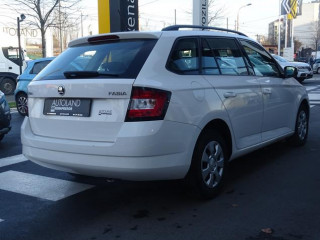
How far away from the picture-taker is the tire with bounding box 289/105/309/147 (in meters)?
6.31

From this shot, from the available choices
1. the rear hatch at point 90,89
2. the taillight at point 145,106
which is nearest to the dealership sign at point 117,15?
the rear hatch at point 90,89

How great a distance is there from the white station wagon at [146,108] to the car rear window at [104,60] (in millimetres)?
11

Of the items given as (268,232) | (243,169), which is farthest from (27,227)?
(243,169)

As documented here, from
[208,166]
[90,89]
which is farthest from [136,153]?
[208,166]

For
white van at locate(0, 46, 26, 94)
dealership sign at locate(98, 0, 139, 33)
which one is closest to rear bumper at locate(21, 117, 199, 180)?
dealership sign at locate(98, 0, 139, 33)

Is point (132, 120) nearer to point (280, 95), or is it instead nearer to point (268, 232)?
point (268, 232)

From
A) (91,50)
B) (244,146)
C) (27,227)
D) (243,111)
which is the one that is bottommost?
(27,227)

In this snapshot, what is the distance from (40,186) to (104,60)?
70.6 inches

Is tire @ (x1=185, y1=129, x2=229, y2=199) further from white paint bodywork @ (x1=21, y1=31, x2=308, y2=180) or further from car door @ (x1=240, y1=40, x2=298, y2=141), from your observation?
car door @ (x1=240, y1=40, x2=298, y2=141)

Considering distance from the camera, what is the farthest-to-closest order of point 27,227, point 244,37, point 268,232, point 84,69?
point 244,37 < point 84,69 < point 27,227 < point 268,232

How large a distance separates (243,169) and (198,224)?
193 centimetres

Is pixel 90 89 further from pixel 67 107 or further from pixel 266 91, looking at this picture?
pixel 266 91

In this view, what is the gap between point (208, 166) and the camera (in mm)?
4129

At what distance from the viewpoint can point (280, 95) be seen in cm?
555
